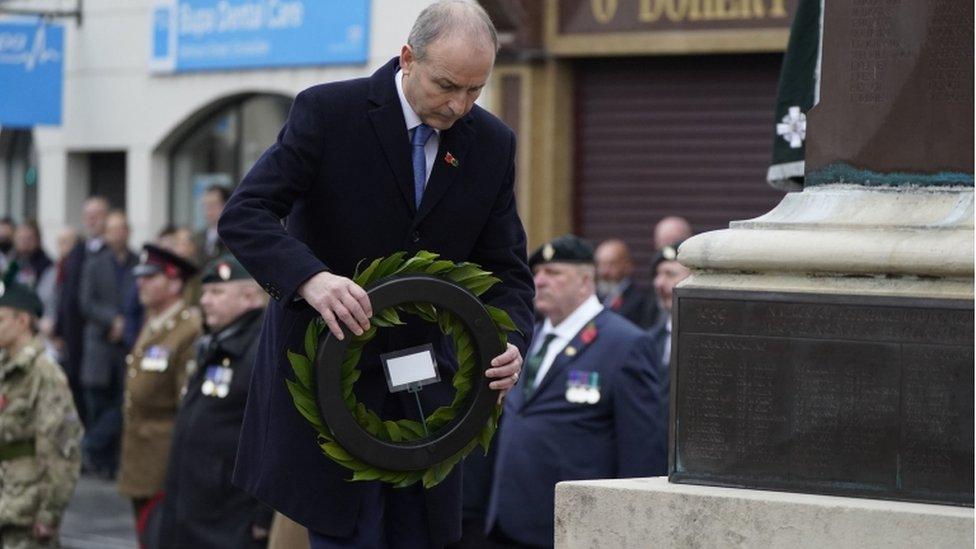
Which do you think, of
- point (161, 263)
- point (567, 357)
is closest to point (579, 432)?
point (567, 357)

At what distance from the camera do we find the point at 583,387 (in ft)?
27.6

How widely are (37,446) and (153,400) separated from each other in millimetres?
1124

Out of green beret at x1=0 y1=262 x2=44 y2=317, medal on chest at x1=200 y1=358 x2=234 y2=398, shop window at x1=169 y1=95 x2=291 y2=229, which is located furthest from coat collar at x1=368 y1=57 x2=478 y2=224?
shop window at x1=169 y1=95 x2=291 y2=229

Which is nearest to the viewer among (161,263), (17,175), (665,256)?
(665,256)

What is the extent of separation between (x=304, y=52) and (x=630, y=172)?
315cm

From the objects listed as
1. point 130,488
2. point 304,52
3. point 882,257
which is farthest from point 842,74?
point 304,52

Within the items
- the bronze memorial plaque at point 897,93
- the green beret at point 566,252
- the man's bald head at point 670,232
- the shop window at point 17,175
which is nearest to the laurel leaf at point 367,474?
the bronze memorial plaque at point 897,93

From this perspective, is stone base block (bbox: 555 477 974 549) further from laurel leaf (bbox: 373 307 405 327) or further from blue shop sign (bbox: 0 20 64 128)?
blue shop sign (bbox: 0 20 64 128)

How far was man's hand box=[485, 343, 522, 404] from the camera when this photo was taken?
16.1 feet

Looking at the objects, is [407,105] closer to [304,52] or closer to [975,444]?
[975,444]

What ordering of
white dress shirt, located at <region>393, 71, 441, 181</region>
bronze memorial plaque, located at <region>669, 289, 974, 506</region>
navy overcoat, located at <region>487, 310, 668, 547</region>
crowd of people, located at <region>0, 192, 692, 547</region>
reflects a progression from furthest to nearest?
1. crowd of people, located at <region>0, 192, 692, 547</region>
2. navy overcoat, located at <region>487, 310, 668, 547</region>
3. white dress shirt, located at <region>393, 71, 441, 181</region>
4. bronze memorial plaque, located at <region>669, 289, 974, 506</region>

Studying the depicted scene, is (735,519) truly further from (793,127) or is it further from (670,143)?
(670,143)

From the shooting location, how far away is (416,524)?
5.10 meters

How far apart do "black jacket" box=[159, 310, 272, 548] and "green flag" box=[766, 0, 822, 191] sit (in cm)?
316
